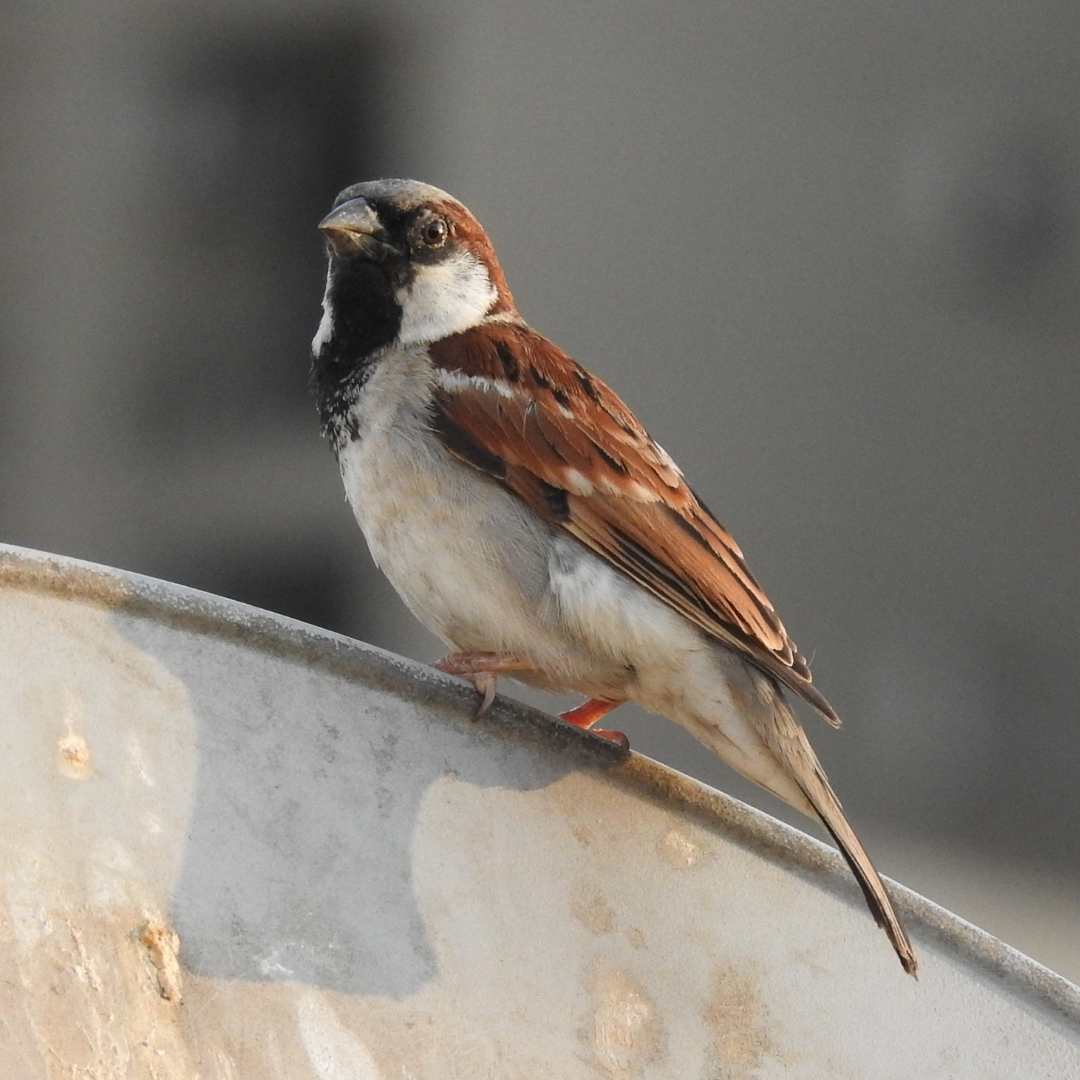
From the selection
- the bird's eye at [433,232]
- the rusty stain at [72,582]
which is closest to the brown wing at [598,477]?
the bird's eye at [433,232]

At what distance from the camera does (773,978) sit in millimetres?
1674

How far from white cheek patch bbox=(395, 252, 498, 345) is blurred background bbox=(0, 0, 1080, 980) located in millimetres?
3197

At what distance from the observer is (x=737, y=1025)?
1639 millimetres

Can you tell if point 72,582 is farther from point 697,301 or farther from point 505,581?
point 697,301

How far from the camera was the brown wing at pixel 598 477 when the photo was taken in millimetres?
2088

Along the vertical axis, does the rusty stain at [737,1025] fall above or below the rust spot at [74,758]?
below

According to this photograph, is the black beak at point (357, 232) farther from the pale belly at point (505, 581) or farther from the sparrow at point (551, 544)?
the pale belly at point (505, 581)

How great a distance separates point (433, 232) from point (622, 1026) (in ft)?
4.06

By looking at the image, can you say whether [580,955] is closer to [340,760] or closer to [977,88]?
[340,760]

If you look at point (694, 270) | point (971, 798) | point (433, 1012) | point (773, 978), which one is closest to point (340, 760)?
point (433, 1012)

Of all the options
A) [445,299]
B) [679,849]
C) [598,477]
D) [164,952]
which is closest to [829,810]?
[679,849]

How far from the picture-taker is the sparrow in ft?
6.81

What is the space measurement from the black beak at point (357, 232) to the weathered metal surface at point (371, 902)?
0.85 metres

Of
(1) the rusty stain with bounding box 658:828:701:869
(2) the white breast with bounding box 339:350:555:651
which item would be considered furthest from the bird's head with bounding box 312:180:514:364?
(1) the rusty stain with bounding box 658:828:701:869
